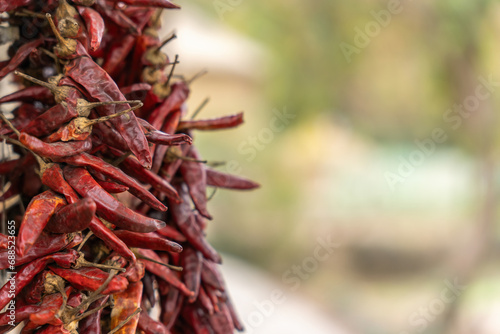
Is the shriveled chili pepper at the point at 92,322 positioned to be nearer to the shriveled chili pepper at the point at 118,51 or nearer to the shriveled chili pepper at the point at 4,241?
the shriveled chili pepper at the point at 4,241

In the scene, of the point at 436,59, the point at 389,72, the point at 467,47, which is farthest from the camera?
the point at 389,72

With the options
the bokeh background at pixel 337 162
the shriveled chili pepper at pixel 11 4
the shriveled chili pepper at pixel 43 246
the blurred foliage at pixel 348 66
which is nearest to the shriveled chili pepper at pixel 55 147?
the shriveled chili pepper at pixel 43 246

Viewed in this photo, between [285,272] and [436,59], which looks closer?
[436,59]

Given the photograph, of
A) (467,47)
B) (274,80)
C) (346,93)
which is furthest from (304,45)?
(467,47)

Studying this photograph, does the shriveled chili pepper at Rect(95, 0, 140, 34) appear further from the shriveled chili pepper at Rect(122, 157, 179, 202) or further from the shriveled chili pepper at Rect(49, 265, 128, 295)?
the shriveled chili pepper at Rect(49, 265, 128, 295)

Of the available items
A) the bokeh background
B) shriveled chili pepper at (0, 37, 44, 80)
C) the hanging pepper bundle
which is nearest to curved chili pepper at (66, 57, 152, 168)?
the hanging pepper bundle

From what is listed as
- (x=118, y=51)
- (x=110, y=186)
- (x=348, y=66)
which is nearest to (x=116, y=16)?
(x=118, y=51)

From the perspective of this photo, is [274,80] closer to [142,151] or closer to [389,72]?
[389,72]
